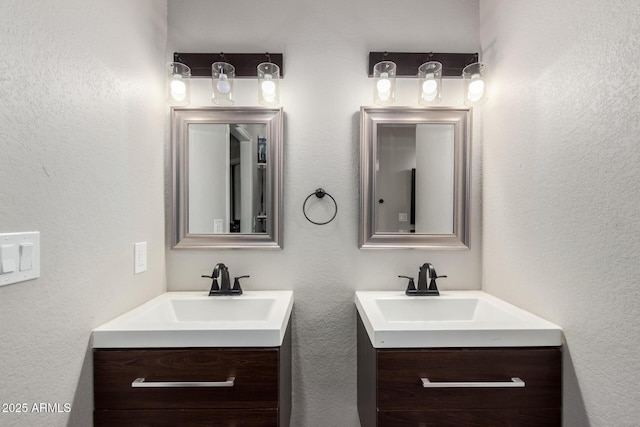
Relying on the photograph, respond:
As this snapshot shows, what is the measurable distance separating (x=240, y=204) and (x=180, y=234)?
13.5 inches

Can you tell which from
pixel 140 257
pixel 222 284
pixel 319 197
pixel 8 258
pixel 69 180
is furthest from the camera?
pixel 319 197

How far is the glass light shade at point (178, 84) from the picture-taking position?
1.56 metres

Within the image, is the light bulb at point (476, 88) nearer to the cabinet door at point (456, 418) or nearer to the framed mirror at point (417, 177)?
the framed mirror at point (417, 177)

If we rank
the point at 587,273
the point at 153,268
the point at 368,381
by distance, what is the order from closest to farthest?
the point at 587,273 → the point at 368,381 → the point at 153,268

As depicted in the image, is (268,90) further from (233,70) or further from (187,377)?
(187,377)

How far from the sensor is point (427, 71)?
1.60 metres

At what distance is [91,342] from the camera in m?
1.05

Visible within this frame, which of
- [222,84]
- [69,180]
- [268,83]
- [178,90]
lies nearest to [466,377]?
[69,180]

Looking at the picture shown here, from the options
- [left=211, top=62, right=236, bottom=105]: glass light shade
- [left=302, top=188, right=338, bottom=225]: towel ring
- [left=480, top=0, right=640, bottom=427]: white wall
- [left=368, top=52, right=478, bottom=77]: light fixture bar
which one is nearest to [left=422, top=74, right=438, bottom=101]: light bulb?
[left=368, top=52, right=478, bottom=77]: light fixture bar

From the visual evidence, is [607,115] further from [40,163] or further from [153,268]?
[153,268]

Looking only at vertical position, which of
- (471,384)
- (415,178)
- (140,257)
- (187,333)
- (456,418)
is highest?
(415,178)

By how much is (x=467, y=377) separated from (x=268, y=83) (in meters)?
1.50

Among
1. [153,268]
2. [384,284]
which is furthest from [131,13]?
[384,284]

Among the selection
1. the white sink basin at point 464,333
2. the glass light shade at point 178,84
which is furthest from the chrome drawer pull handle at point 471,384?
the glass light shade at point 178,84
